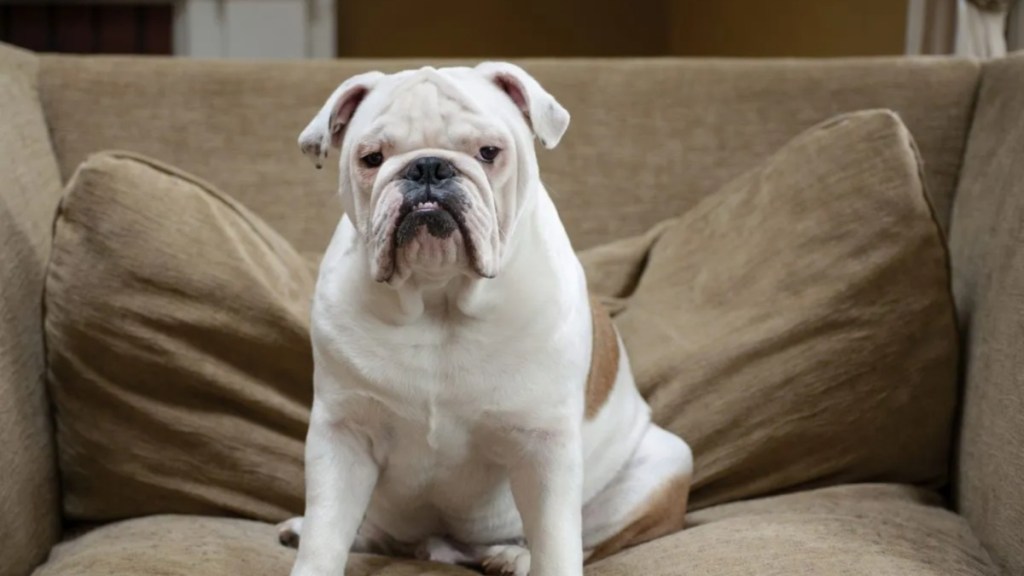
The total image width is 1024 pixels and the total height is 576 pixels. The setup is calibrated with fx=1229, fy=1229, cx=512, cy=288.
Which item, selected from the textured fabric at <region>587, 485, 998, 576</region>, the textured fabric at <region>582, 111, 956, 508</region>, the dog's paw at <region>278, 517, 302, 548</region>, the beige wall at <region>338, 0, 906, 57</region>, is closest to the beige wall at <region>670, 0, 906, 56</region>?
the beige wall at <region>338, 0, 906, 57</region>

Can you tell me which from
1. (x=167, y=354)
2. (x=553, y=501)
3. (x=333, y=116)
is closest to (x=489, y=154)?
(x=333, y=116)

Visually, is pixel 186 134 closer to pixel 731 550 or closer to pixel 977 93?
pixel 731 550

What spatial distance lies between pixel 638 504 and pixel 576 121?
0.73 metres

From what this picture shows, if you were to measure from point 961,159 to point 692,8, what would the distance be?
6.19 feet

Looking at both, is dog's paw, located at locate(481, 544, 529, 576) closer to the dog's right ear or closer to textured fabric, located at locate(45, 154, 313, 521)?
textured fabric, located at locate(45, 154, 313, 521)

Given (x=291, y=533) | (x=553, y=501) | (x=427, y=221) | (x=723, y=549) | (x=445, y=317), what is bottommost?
(x=291, y=533)

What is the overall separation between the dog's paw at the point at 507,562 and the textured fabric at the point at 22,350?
0.53m

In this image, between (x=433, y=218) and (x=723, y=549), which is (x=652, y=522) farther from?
(x=433, y=218)

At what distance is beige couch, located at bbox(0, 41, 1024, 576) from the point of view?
1.33m

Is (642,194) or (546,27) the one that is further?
(546,27)

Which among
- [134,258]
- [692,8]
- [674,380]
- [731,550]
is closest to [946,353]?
[674,380]

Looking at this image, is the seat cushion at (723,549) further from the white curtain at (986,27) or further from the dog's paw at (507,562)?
the white curtain at (986,27)

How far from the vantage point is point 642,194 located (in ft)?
6.27

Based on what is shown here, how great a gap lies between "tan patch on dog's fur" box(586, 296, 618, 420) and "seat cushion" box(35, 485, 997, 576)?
177 mm
